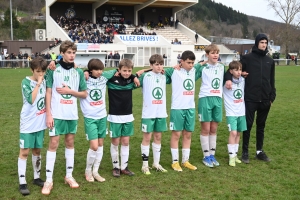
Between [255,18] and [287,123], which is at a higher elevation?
[255,18]

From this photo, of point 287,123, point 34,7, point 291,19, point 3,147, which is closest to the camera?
point 3,147

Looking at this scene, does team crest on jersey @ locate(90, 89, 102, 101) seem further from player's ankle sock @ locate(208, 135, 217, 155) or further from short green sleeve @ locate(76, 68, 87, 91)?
player's ankle sock @ locate(208, 135, 217, 155)

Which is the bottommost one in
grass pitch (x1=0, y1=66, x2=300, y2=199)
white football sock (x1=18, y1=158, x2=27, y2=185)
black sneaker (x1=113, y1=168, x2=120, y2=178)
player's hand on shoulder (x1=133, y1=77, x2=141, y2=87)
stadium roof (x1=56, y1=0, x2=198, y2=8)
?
grass pitch (x1=0, y1=66, x2=300, y2=199)

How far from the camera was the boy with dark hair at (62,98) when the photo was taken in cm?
490

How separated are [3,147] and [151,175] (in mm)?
3293

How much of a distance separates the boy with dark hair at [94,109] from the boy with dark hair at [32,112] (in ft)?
2.06

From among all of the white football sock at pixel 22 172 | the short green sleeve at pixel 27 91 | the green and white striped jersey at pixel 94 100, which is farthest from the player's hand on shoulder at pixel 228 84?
the white football sock at pixel 22 172

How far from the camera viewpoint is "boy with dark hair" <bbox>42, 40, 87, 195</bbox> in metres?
4.90

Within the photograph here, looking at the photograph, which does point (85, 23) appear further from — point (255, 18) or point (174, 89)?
point (255, 18)

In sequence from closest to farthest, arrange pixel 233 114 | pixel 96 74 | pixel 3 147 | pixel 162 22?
pixel 96 74, pixel 233 114, pixel 3 147, pixel 162 22

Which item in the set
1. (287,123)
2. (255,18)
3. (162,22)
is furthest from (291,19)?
(255,18)

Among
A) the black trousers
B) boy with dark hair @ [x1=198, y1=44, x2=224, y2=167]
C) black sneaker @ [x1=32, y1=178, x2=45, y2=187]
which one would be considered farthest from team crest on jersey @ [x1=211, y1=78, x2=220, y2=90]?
black sneaker @ [x1=32, y1=178, x2=45, y2=187]

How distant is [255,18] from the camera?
138 m

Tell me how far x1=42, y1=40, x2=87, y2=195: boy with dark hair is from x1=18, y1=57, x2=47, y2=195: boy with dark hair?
0.12 m
